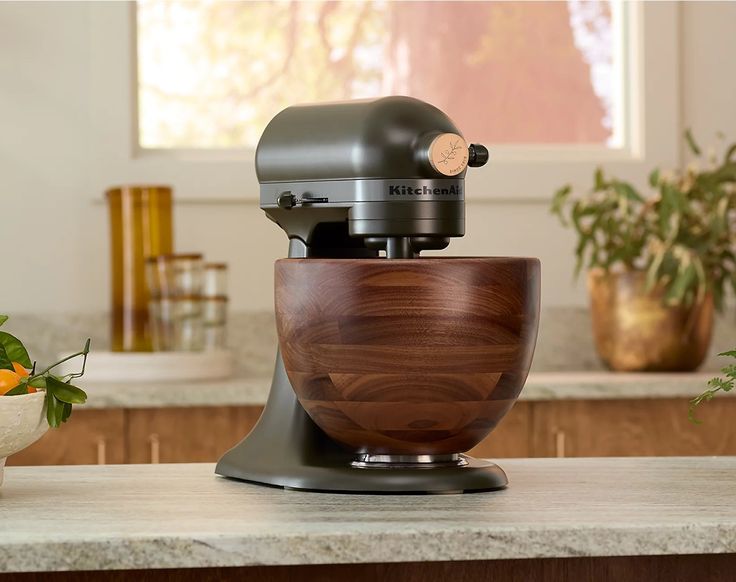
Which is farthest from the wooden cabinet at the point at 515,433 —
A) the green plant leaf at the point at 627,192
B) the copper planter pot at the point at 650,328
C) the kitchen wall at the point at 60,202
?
the kitchen wall at the point at 60,202

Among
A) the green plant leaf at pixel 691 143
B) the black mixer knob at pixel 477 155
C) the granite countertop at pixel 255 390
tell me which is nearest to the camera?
the black mixer knob at pixel 477 155

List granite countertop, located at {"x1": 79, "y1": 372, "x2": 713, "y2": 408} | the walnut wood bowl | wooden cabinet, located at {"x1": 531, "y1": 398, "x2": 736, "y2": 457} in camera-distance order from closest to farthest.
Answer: the walnut wood bowl → granite countertop, located at {"x1": 79, "y1": 372, "x2": 713, "y2": 408} → wooden cabinet, located at {"x1": 531, "y1": 398, "x2": 736, "y2": 457}

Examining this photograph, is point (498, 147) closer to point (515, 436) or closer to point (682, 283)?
point (682, 283)

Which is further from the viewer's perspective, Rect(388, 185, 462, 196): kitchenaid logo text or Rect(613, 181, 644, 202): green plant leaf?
Rect(613, 181, 644, 202): green plant leaf

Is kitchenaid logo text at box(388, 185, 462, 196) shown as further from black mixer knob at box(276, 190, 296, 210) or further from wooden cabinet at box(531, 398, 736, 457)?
wooden cabinet at box(531, 398, 736, 457)

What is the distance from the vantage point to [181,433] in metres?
2.46

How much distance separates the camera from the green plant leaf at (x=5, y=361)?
108 cm

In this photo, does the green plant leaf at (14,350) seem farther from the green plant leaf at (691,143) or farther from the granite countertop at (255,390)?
the green plant leaf at (691,143)

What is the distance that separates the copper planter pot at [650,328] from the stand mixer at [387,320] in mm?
1691

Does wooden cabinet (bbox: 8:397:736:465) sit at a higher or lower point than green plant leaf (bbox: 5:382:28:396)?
lower

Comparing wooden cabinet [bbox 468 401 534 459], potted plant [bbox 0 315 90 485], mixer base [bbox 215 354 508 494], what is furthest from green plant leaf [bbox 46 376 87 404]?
wooden cabinet [bbox 468 401 534 459]

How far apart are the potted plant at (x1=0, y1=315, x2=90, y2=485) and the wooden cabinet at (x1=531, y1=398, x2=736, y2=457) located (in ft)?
5.24

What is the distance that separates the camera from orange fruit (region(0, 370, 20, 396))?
1.04m

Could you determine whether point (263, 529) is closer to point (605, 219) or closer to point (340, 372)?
point (340, 372)
